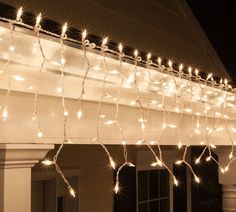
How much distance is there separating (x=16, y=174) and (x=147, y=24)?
1202 mm

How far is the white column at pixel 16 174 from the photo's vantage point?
1288mm

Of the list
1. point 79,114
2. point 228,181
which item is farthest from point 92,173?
point 79,114

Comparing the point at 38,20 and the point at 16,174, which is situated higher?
the point at 38,20

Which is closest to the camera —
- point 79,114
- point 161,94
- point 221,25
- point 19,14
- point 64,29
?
point 19,14

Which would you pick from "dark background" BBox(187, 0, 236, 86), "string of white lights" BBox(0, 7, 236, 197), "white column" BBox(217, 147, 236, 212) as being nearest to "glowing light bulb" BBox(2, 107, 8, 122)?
"string of white lights" BBox(0, 7, 236, 197)

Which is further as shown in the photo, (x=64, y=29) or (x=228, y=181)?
(x=228, y=181)

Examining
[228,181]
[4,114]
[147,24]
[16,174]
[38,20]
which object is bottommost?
[228,181]

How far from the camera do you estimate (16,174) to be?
1321mm

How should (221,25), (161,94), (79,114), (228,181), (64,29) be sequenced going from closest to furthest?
(64,29)
(79,114)
(161,94)
(221,25)
(228,181)

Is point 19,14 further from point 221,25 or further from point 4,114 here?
point 221,25

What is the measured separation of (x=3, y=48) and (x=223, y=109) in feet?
5.84

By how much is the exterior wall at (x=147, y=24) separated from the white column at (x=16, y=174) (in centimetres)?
48

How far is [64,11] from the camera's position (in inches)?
60.2

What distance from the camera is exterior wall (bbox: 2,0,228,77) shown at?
158cm
